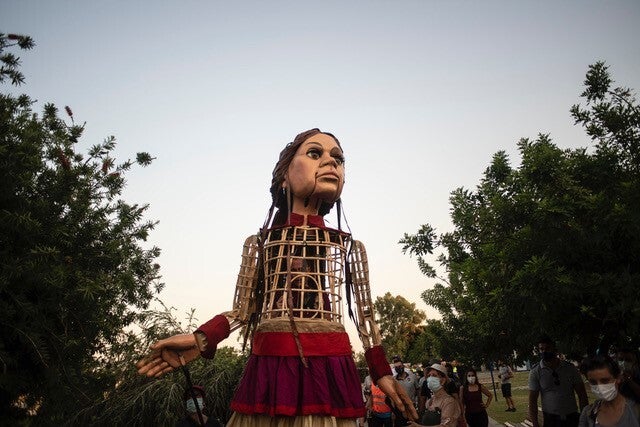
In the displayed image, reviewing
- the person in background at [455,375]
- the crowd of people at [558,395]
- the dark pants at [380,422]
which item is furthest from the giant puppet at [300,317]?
the dark pants at [380,422]

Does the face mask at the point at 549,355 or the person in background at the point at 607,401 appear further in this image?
the face mask at the point at 549,355

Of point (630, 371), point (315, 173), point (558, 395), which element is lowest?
point (558, 395)

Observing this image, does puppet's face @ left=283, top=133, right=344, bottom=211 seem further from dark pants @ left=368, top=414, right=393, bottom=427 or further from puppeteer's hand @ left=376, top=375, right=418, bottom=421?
dark pants @ left=368, top=414, right=393, bottom=427

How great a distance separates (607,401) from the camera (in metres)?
3.73

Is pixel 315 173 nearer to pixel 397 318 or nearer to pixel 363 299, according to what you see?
pixel 363 299

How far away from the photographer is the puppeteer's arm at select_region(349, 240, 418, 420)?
3547 millimetres

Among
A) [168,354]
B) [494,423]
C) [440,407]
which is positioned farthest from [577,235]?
[494,423]

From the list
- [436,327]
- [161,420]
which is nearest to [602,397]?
[161,420]

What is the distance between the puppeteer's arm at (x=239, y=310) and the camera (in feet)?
11.6

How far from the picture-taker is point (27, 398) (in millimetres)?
5910

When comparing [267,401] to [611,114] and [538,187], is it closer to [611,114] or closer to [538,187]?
[538,187]

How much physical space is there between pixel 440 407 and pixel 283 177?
3.26 m

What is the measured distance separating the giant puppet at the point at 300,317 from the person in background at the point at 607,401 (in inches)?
54.0

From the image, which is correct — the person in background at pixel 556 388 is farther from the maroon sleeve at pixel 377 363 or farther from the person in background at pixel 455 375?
the maroon sleeve at pixel 377 363
